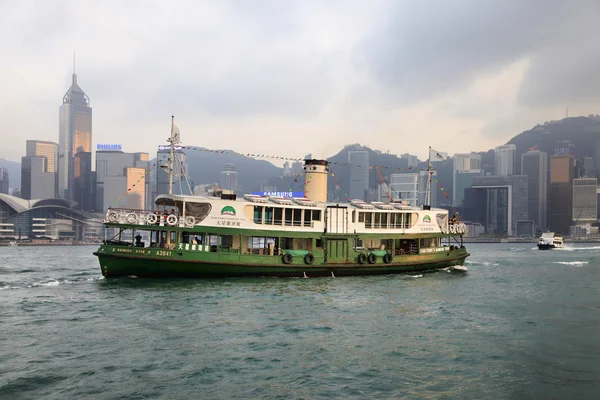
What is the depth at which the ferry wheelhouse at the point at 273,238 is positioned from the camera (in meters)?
30.9

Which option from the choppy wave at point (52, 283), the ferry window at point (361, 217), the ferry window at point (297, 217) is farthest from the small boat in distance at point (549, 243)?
the choppy wave at point (52, 283)

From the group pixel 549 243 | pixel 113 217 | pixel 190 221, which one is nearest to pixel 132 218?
pixel 113 217

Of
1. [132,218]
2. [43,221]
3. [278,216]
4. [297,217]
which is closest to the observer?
[132,218]

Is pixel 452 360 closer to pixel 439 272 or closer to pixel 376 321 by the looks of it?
pixel 376 321

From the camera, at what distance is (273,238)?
1366 inches

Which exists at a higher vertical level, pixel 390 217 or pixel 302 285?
pixel 390 217

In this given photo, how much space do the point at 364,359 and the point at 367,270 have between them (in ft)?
65.8

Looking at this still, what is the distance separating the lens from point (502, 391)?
1347 cm

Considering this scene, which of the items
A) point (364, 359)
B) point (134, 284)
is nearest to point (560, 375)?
point (364, 359)

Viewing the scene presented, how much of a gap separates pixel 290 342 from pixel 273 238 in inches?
668

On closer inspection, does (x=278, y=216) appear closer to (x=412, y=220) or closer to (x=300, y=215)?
(x=300, y=215)

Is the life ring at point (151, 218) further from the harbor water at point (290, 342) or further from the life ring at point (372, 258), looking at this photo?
the life ring at point (372, 258)

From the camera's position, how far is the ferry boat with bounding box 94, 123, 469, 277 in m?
30.9

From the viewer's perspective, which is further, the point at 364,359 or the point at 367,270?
the point at 367,270
